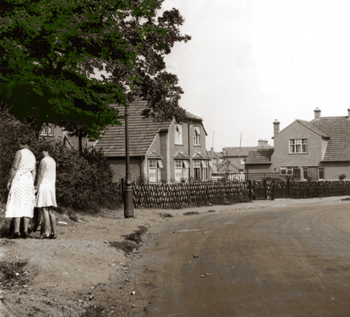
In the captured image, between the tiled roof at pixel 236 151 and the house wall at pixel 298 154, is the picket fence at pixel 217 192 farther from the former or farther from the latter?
the tiled roof at pixel 236 151

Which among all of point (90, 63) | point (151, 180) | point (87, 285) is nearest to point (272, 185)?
point (151, 180)

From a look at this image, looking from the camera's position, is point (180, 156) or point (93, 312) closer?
point (93, 312)

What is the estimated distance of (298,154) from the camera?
53906 mm

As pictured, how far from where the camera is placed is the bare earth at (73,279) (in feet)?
18.9

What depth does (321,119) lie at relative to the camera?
57969mm

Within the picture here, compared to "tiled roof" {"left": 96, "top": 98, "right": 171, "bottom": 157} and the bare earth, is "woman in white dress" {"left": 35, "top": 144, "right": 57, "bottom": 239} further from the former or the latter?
"tiled roof" {"left": 96, "top": 98, "right": 171, "bottom": 157}

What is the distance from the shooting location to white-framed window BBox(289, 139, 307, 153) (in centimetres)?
5394

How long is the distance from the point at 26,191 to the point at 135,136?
96.5 feet

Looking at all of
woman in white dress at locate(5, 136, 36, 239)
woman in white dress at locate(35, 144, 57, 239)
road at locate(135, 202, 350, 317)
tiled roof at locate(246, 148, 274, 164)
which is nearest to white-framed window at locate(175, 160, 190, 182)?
tiled roof at locate(246, 148, 274, 164)

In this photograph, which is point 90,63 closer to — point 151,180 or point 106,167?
point 106,167

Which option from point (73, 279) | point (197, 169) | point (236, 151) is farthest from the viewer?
point (236, 151)

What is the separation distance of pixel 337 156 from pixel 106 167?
38322 millimetres

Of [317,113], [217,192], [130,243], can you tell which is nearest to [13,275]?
[130,243]

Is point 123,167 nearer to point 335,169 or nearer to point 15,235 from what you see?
point 335,169
